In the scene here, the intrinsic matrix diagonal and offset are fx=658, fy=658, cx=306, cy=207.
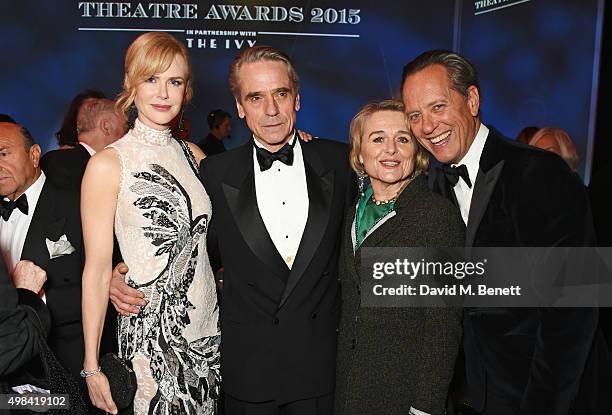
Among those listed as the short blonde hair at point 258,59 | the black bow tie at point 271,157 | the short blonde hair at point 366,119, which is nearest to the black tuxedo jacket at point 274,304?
the black bow tie at point 271,157

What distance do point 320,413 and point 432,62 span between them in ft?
4.71

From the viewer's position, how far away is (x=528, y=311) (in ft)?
7.98

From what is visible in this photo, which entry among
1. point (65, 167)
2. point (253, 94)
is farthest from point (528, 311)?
point (65, 167)

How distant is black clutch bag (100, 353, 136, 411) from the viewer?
2443mm

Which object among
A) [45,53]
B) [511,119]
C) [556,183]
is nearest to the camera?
[556,183]

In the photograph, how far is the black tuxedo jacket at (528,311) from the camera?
2287 millimetres

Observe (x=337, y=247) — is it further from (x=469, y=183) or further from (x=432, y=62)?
(x=432, y=62)

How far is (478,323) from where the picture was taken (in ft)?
8.18

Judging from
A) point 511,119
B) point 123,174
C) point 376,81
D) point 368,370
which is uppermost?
point 376,81

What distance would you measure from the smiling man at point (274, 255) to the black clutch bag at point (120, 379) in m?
0.36

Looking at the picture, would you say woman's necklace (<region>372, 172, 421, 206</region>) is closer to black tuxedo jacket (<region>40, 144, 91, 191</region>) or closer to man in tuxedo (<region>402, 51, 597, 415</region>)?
man in tuxedo (<region>402, 51, 597, 415</region>)

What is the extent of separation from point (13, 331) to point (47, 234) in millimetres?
1602

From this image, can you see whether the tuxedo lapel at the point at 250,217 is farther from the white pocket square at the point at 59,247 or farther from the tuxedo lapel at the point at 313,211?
the white pocket square at the point at 59,247

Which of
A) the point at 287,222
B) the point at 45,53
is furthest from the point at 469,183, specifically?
the point at 45,53
